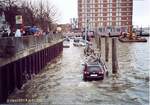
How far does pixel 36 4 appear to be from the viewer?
4574 inches

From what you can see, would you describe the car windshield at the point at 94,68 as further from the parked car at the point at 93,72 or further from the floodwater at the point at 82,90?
the floodwater at the point at 82,90

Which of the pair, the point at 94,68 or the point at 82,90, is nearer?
the point at 82,90

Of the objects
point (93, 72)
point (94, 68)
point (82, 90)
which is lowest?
point (82, 90)

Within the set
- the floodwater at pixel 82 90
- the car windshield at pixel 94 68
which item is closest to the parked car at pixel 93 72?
the car windshield at pixel 94 68

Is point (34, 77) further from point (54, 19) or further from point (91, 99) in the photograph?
point (54, 19)

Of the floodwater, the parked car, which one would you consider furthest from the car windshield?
the floodwater

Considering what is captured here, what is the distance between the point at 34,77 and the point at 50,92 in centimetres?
880

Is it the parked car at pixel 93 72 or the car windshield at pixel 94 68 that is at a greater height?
the car windshield at pixel 94 68

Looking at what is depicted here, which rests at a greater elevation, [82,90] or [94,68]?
[94,68]

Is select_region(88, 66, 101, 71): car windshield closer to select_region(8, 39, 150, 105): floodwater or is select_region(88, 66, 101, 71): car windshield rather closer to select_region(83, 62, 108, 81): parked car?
select_region(83, 62, 108, 81): parked car

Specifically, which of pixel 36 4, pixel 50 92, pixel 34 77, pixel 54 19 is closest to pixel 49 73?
pixel 34 77

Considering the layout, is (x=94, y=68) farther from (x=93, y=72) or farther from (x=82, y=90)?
(x=82, y=90)

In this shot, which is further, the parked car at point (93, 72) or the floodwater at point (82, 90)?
the parked car at point (93, 72)

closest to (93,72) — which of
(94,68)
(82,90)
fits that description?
(94,68)
